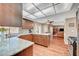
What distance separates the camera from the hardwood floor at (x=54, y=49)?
1.47m

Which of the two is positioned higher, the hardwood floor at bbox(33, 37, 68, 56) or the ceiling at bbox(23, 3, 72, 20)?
the ceiling at bbox(23, 3, 72, 20)

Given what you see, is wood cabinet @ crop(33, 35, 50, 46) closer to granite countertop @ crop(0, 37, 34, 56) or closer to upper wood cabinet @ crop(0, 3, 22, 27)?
granite countertop @ crop(0, 37, 34, 56)

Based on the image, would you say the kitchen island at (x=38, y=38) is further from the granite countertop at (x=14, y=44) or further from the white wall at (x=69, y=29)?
the white wall at (x=69, y=29)

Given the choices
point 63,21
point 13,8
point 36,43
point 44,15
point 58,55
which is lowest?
point 58,55

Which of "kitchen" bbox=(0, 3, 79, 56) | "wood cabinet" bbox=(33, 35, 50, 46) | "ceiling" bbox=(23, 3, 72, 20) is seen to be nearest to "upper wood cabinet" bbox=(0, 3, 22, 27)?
"kitchen" bbox=(0, 3, 79, 56)

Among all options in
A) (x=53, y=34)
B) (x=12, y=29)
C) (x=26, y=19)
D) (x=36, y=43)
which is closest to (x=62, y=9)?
(x=53, y=34)

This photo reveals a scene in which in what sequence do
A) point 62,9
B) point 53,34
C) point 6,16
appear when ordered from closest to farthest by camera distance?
point 6,16, point 62,9, point 53,34

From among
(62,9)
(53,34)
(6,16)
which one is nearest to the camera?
(6,16)

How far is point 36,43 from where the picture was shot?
153cm

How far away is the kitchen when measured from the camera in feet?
4.63

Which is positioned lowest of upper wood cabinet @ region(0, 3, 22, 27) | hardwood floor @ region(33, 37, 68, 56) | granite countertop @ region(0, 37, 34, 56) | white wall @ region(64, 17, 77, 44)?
hardwood floor @ region(33, 37, 68, 56)

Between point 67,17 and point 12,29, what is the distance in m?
0.90

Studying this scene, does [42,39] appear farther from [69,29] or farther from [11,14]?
[11,14]

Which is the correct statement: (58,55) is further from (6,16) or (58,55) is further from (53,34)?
(6,16)
